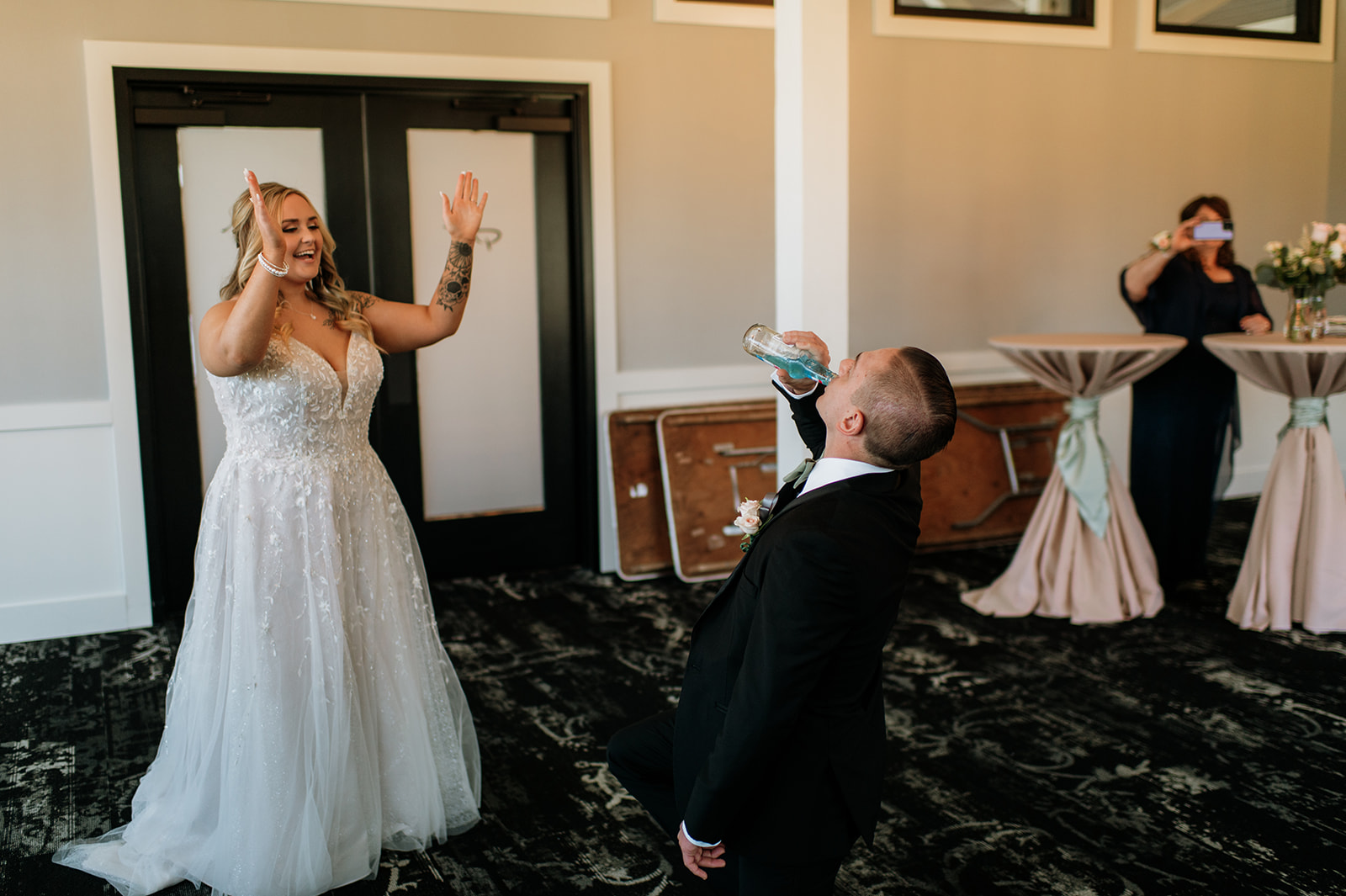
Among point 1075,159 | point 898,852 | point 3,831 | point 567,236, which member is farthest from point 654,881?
point 1075,159

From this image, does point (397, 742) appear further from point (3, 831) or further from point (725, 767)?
point (725, 767)

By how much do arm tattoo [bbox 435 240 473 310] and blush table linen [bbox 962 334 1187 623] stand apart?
2.46m

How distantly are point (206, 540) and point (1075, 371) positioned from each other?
3263mm

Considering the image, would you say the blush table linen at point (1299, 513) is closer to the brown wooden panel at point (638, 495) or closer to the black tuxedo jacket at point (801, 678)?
the brown wooden panel at point (638, 495)

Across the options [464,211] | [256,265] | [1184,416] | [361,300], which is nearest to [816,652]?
[256,265]

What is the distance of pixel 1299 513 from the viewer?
4238 mm

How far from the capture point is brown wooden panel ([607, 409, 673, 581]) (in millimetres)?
4953

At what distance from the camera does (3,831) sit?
8.95 feet

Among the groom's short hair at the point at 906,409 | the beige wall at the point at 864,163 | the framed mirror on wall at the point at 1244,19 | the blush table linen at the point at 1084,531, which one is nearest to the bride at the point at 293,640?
the groom's short hair at the point at 906,409

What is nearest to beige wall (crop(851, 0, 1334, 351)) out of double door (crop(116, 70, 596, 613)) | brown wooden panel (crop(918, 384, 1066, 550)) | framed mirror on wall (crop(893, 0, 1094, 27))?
framed mirror on wall (crop(893, 0, 1094, 27))

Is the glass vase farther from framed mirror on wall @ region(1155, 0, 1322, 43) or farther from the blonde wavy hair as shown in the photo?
the blonde wavy hair

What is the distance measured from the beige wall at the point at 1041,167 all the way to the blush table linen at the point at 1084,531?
3.57ft

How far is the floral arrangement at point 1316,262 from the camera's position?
4270 mm

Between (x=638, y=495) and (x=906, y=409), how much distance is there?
134 inches
